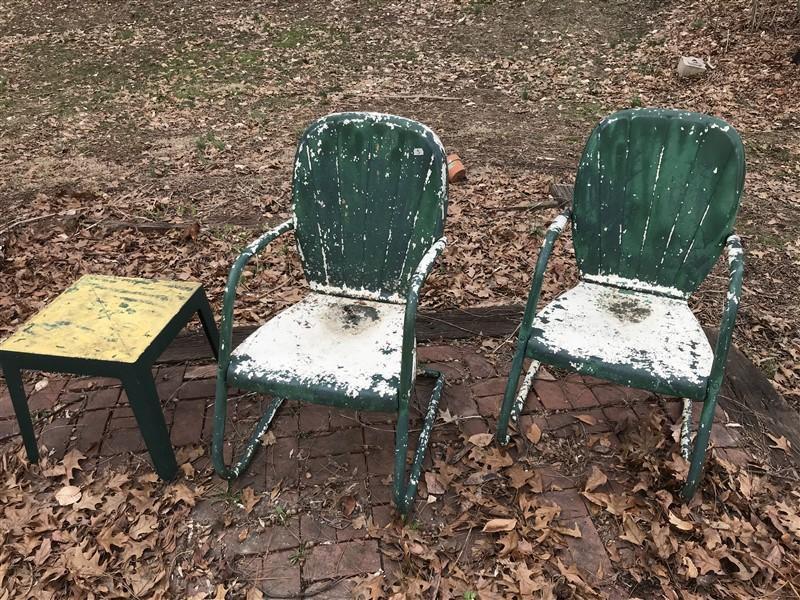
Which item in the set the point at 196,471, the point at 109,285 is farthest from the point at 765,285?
the point at 109,285

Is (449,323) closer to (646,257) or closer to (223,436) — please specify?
(646,257)

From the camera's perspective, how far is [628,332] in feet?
8.01

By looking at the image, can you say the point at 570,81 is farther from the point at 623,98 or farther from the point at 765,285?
the point at 765,285

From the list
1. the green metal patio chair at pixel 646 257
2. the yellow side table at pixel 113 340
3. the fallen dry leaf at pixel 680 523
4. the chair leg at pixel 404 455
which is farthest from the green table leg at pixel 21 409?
the fallen dry leaf at pixel 680 523

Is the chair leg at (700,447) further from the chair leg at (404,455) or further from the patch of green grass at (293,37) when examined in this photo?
the patch of green grass at (293,37)

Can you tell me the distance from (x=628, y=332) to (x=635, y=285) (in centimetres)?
39

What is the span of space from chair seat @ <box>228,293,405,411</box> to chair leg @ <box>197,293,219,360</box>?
55cm

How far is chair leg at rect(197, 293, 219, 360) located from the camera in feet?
9.39

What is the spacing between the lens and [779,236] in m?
4.39

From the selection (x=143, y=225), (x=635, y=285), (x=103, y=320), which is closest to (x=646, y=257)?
(x=635, y=285)

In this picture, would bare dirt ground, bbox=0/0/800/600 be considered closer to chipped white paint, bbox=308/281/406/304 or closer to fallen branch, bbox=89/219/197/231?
fallen branch, bbox=89/219/197/231

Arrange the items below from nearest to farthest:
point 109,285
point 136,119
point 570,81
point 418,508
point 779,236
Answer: point 418,508 → point 109,285 → point 779,236 → point 136,119 → point 570,81

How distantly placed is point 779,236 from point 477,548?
12.1ft

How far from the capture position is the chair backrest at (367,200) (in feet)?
8.10
